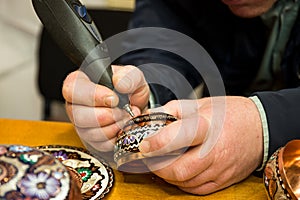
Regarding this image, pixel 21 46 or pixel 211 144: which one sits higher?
pixel 211 144

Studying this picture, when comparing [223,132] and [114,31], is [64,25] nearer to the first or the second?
[223,132]

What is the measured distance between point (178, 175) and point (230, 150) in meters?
0.08

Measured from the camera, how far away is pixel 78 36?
774 mm

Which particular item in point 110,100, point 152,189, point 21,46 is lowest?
point 21,46

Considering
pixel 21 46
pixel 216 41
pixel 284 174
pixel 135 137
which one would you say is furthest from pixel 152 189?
pixel 21 46

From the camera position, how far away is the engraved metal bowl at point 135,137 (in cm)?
71

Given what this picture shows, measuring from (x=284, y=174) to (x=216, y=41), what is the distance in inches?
24.4

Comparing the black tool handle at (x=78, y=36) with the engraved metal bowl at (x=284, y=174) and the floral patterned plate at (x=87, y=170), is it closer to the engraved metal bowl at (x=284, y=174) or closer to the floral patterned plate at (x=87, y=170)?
the floral patterned plate at (x=87, y=170)

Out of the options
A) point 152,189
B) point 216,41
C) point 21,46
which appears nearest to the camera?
point 152,189

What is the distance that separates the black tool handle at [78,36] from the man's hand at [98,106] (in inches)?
0.6

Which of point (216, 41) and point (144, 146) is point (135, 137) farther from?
point (216, 41)

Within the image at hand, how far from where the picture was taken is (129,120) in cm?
77

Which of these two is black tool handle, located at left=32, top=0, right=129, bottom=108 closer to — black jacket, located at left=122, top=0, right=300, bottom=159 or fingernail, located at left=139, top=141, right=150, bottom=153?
fingernail, located at left=139, top=141, right=150, bottom=153

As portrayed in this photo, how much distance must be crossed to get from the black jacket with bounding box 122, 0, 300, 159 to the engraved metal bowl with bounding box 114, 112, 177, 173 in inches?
12.4
